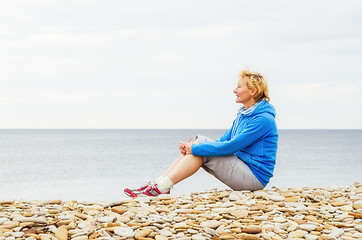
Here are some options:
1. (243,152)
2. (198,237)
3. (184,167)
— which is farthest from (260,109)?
(198,237)

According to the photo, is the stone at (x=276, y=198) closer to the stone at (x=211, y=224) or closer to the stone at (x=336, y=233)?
the stone at (x=336, y=233)

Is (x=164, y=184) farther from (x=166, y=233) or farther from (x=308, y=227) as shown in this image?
(x=308, y=227)

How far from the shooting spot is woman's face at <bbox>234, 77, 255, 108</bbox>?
566 centimetres

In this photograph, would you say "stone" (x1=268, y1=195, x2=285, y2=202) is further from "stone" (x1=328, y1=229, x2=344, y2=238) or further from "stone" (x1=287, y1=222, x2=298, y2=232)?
"stone" (x1=328, y1=229, x2=344, y2=238)

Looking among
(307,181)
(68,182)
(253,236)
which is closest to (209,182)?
(307,181)

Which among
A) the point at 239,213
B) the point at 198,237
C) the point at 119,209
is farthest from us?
the point at 119,209

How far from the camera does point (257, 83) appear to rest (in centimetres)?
563

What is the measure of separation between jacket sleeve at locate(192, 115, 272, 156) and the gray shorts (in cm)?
14

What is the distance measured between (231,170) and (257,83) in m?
1.19

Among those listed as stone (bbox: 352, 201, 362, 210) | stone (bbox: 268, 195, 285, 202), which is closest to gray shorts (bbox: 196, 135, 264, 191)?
stone (bbox: 268, 195, 285, 202)

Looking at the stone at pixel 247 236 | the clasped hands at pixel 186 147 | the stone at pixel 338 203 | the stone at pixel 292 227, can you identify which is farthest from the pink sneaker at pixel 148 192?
the stone at pixel 338 203

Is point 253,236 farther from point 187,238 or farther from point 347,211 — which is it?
point 347,211

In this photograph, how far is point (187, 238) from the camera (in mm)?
4023

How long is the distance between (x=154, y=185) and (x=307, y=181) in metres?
20.3
